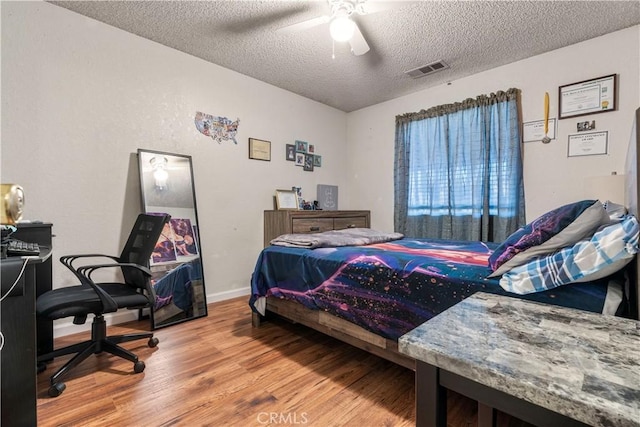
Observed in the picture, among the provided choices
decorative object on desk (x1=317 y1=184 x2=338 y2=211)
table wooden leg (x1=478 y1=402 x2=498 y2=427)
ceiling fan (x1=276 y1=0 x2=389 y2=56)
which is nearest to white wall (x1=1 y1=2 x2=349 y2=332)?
decorative object on desk (x1=317 y1=184 x2=338 y2=211)

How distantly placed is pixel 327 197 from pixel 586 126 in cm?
289

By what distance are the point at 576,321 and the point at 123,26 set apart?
342cm

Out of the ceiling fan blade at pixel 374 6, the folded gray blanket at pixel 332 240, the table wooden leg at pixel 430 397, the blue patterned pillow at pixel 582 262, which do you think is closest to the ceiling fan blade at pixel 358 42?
the ceiling fan blade at pixel 374 6

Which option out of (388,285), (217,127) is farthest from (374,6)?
(217,127)

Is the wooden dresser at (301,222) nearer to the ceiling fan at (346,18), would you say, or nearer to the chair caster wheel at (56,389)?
A: the ceiling fan at (346,18)

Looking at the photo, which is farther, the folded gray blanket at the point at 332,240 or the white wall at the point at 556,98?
the white wall at the point at 556,98

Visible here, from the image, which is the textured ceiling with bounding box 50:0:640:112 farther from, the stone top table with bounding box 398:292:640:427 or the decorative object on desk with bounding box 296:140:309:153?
the stone top table with bounding box 398:292:640:427

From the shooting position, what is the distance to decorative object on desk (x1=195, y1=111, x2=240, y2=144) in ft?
9.85

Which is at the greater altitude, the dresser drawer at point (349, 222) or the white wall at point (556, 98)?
the white wall at point (556, 98)

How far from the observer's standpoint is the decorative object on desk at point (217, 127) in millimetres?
3002

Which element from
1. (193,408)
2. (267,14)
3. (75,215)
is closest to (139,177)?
(75,215)

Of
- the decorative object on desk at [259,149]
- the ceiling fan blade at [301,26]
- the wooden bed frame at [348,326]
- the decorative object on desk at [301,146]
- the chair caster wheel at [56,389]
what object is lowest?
the chair caster wheel at [56,389]

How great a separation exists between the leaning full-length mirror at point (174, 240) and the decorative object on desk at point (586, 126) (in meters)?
3.64

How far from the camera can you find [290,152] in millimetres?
3820
